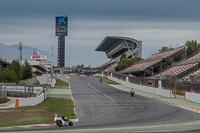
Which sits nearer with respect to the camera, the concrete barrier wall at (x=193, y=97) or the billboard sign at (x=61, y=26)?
the concrete barrier wall at (x=193, y=97)

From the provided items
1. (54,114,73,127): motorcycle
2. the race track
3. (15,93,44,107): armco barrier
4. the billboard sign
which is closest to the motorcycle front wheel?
(54,114,73,127): motorcycle

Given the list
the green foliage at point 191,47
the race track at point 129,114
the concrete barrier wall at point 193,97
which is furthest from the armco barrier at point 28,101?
the green foliage at point 191,47

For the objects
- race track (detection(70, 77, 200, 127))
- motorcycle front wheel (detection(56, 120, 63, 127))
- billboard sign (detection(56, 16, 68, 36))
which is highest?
billboard sign (detection(56, 16, 68, 36))

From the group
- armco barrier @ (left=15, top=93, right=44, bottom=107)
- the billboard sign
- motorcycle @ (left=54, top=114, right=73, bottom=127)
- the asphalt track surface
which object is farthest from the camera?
the billboard sign

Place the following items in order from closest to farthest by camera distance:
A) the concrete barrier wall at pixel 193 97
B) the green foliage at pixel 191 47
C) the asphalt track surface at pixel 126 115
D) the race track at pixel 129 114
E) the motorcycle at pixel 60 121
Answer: the motorcycle at pixel 60 121, the asphalt track surface at pixel 126 115, the race track at pixel 129 114, the concrete barrier wall at pixel 193 97, the green foliage at pixel 191 47

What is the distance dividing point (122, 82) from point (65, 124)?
65.3 meters

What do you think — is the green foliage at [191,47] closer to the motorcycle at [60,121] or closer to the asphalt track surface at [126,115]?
the asphalt track surface at [126,115]

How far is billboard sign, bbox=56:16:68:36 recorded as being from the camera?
582 ft

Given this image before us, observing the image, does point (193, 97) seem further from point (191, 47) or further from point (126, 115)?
point (191, 47)

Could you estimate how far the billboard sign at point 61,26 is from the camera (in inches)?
6978

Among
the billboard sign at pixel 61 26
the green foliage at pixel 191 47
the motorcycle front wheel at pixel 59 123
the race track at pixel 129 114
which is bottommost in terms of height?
the race track at pixel 129 114

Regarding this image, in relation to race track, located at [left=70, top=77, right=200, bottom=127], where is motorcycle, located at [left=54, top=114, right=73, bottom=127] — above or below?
above

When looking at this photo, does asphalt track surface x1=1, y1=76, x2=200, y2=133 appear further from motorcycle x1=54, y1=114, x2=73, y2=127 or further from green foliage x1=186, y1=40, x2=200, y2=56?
green foliage x1=186, y1=40, x2=200, y2=56

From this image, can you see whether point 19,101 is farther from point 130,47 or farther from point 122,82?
point 130,47
